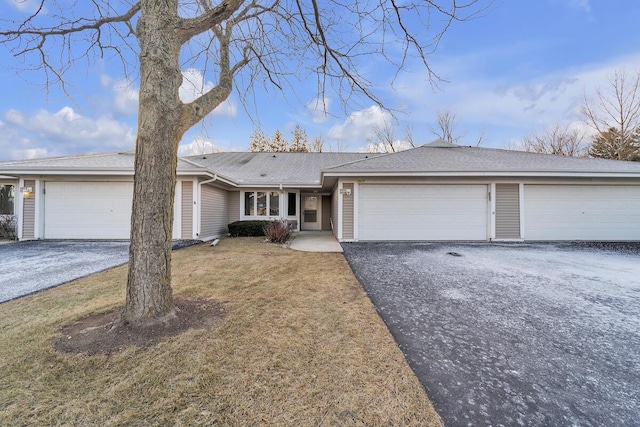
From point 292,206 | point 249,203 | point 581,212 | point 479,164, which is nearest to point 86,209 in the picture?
point 249,203

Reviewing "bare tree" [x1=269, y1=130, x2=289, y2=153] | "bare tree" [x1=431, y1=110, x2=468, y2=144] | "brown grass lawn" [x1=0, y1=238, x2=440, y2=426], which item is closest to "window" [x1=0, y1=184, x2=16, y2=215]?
"brown grass lawn" [x1=0, y1=238, x2=440, y2=426]

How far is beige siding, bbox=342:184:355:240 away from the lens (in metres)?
9.57

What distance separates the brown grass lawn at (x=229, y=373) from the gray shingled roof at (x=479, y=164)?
21.0ft

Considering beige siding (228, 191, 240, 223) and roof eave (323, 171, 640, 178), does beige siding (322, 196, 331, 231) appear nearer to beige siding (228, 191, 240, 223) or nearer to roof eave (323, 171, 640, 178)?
beige siding (228, 191, 240, 223)

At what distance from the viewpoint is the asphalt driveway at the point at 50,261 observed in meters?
4.61

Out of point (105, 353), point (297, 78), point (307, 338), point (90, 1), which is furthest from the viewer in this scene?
point (297, 78)

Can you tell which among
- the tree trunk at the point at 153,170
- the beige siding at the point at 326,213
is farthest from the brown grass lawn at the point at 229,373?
the beige siding at the point at 326,213

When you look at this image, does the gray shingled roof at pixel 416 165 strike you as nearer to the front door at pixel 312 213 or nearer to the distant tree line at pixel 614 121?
the front door at pixel 312 213

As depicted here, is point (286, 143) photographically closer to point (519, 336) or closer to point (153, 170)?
point (153, 170)

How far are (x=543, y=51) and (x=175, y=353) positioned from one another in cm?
1250

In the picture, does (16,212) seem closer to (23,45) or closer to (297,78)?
(23,45)

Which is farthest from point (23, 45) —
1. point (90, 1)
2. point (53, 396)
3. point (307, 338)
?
point (307, 338)

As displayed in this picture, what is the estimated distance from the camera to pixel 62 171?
8984mm

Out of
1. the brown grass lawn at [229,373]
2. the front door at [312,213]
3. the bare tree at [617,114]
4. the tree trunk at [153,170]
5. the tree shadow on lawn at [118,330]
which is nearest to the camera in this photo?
the brown grass lawn at [229,373]
